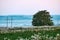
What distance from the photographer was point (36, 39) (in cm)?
239

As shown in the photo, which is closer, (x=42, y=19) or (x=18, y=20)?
(x=42, y=19)

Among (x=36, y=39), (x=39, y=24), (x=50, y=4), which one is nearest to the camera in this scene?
(x=36, y=39)

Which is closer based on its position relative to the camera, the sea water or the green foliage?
the green foliage

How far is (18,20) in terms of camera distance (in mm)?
7531

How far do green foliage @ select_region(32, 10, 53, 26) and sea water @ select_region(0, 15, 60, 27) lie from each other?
182 millimetres

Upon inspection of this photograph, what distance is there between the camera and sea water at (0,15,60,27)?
24.0ft

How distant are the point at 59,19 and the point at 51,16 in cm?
29

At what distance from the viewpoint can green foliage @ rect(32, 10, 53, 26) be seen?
715 cm

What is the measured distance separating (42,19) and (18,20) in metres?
0.85

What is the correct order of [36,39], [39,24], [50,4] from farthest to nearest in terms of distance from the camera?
[50,4] → [39,24] → [36,39]

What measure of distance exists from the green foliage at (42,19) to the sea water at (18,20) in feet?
0.60

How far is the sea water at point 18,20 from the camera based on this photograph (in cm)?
731

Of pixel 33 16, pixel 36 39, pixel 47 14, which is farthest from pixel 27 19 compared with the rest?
pixel 36 39

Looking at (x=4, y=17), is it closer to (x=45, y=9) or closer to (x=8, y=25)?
(x=8, y=25)
